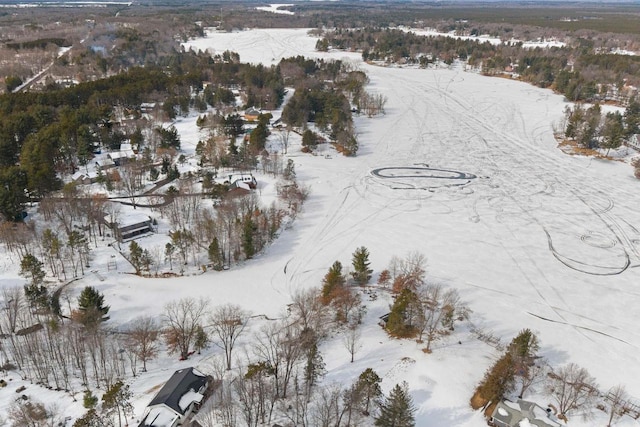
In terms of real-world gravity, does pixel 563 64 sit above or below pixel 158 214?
above

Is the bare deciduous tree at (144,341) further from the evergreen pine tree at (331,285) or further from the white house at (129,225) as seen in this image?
the white house at (129,225)

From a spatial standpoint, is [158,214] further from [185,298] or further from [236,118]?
[236,118]

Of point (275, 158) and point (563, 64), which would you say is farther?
point (563, 64)


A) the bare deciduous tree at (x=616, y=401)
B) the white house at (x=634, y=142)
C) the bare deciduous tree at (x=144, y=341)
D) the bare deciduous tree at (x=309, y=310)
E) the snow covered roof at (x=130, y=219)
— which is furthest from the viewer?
the white house at (x=634, y=142)

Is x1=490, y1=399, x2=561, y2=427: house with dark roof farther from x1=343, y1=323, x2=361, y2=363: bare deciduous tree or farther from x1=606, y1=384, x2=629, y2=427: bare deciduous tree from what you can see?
x1=343, y1=323, x2=361, y2=363: bare deciduous tree

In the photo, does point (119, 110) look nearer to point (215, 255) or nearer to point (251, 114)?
point (251, 114)

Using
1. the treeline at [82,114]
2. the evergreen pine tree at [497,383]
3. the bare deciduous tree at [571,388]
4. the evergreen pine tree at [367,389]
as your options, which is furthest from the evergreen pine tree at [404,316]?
the treeline at [82,114]

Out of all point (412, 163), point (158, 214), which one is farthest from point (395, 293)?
point (412, 163)
